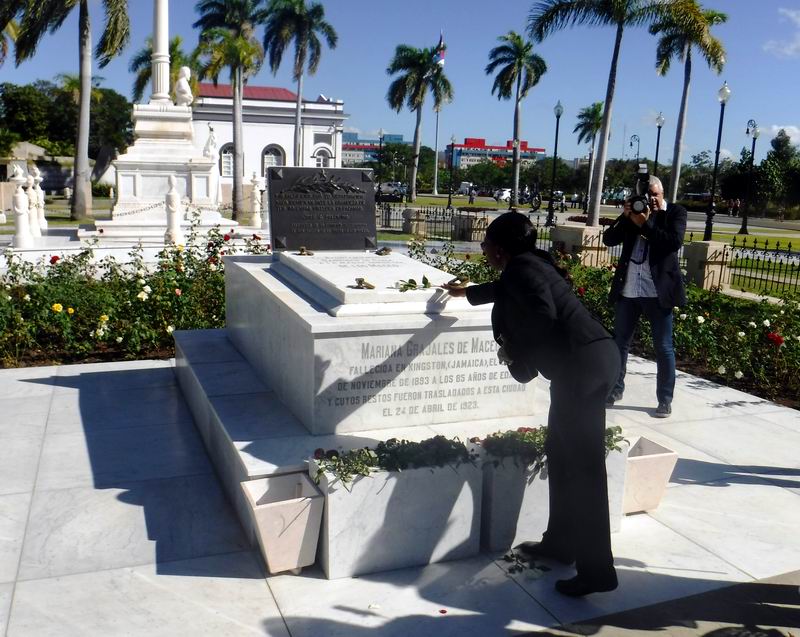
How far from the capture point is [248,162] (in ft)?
198

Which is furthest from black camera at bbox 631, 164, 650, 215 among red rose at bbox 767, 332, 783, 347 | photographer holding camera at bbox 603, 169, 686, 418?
red rose at bbox 767, 332, 783, 347

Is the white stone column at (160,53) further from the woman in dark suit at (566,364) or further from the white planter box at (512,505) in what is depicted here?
the woman in dark suit at (566,364)

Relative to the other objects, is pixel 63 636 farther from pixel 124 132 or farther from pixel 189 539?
pixel 124 132

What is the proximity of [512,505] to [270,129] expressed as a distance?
197 ft

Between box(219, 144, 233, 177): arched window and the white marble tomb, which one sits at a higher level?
box(219, 144, 233, 177): arched window

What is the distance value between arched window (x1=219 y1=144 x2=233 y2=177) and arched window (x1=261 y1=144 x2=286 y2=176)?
267cm

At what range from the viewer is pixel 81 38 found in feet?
84.2

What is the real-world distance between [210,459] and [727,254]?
37.4ft

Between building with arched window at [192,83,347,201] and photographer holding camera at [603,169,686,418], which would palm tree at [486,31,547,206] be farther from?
photographer holding camera at [603,169,686,418]

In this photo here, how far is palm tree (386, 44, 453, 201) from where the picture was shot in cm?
5253

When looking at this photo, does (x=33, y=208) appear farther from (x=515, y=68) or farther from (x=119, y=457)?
(x=515, y=68)

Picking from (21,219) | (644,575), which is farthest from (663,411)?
(21,219)

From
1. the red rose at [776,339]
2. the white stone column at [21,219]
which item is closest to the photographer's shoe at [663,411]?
the red rose at [776,339]

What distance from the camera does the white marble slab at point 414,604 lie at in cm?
325
